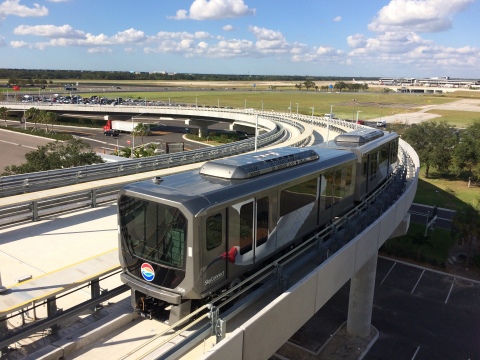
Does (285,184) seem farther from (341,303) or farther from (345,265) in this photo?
(341,303)

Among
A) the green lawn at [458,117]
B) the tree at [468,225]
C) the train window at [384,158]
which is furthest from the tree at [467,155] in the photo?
the green lawn at [458,117]

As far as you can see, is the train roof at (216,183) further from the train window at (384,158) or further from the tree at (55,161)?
the tree at (55,161)

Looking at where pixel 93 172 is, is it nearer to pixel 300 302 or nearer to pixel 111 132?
pixel 300 302

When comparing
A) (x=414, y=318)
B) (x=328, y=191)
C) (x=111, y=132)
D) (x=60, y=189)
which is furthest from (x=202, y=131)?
(x=328, y=191)

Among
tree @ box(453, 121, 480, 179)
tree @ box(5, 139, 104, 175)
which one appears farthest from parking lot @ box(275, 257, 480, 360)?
tree @ box(453, 121, 480, 179)

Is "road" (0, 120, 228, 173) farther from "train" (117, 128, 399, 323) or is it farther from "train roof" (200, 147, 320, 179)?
"train" (117, 128, 399, 323)

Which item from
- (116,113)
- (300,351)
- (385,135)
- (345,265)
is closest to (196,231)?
(345,265)
